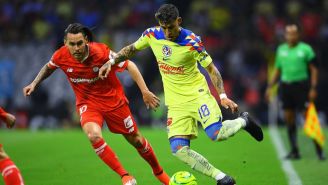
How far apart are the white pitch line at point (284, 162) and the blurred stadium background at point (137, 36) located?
10.9ft

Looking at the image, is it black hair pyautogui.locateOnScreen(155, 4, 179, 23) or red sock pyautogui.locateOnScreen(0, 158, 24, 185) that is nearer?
A: red sock pyautogui.locateOnScreen(0, 158, 24, 185)

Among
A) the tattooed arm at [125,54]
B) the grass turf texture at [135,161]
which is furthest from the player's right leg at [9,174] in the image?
the grass turf texture at [135,161]

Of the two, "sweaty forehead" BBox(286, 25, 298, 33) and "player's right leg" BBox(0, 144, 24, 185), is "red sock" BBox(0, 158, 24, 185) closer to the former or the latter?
"player's right leg" BBox(0, 144, 24, 185)

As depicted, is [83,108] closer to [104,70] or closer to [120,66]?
[120,66]

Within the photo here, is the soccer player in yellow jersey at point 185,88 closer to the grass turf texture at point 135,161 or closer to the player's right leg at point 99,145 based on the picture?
the player's right leg at point 99,145

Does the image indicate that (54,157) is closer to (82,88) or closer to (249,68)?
(82,88)

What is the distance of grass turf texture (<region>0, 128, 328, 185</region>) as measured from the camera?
11219mm

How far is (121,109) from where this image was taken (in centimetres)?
1002

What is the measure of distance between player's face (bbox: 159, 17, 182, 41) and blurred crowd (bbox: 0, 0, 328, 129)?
1422 cm

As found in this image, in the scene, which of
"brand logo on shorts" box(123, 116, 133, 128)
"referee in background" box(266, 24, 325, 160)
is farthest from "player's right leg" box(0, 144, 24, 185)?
"referee in background" box(266, 24, 325, 160)

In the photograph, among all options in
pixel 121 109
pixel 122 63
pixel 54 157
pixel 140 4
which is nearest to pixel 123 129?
pixel 121 109

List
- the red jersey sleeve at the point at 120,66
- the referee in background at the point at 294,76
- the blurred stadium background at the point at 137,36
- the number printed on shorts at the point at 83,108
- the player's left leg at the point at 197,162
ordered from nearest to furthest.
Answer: the player's left leg at the point at 197,162 < the red jersey sleeve at the point at 120,66 < the number printed on shorts at the point at 83,108 < the referee in background at the point at 294,76 < the blurred stadium background at the point at 137,36

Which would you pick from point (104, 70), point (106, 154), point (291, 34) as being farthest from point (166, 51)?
point (291, 34)

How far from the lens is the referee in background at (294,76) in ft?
47.7
